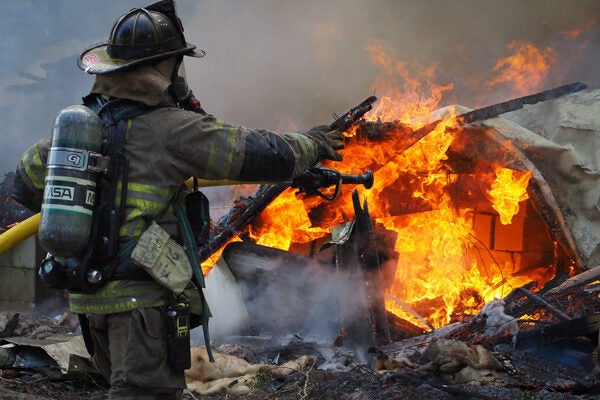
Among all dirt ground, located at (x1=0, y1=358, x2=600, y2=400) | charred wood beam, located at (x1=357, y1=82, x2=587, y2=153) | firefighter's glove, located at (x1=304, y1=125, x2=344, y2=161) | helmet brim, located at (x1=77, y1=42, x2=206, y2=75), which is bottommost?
dirt ground, located at (x1=0, y1=358, x2=600, y2=400)

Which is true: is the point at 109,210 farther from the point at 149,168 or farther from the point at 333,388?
the point at 333,388

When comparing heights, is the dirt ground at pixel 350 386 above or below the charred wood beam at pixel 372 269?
below

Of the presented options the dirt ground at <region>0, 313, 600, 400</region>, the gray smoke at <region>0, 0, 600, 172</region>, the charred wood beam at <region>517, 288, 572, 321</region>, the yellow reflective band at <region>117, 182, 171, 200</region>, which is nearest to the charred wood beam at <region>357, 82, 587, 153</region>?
the charred wood beam at <region>517, 288, 572, 321</region>

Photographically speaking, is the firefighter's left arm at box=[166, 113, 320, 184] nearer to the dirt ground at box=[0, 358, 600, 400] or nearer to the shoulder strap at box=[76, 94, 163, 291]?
the shoulder strap at box=[76, 94, 163, 291]

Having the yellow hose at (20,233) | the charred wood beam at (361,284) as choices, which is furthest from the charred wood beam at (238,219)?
the yellow hose at (20,233)

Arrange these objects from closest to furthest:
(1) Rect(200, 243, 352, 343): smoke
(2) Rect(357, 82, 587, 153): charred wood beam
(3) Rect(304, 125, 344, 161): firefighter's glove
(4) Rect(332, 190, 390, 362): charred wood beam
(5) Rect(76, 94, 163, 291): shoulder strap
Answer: (5) Rect(76, 94, 163, 291): shoulder strap
(3) Rect(304, 125, 344, 161): firefighter's glove
(4) Rect(332, 190, 390, 362): charred wood beam
(1) Rect(200, 243, 352, 343): smoke
(2) Rect(357, 82, 587, 153): charred wood beam

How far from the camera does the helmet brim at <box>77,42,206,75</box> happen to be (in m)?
2.59

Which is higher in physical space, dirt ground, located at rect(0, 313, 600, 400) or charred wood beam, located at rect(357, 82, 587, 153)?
charred wood beam, located at rect(357, 82, 587, 153)

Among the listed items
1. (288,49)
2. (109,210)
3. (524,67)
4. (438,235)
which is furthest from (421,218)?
(288,49)

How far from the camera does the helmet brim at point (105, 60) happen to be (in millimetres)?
2586

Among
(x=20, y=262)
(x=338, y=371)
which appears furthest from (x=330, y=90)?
(x=338, y=371)

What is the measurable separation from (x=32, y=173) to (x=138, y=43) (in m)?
0.79

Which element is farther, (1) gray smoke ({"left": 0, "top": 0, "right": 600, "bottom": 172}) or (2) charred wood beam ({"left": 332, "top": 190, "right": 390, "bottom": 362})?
(1) gray smoke ({"left": 0, "top": 0, "right": 600, "bottom": 172})

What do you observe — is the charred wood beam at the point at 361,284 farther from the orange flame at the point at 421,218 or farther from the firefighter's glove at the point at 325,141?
the firefighter's glove at the point at 325,141
